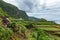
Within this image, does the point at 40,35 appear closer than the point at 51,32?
Yes

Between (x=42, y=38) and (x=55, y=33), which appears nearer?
(x=42, y=38)

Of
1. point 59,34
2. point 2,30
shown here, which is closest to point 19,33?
point 2,30

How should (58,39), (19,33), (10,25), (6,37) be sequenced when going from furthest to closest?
(58,39) → (19,33) → (10,25) → (6,37)

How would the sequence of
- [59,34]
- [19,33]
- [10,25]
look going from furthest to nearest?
[59,34], [19,33], [10,25]

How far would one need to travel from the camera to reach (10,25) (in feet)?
99.5

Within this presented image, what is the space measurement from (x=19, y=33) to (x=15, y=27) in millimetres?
1229

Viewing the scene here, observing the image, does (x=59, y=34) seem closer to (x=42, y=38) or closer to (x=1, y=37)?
(x=42, y=38)

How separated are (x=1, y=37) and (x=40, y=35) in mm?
16445

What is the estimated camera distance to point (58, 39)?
4250 centimetres

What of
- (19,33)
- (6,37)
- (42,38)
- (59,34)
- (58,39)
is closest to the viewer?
(6,37)

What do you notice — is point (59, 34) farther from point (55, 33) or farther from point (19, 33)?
point (19, 33)

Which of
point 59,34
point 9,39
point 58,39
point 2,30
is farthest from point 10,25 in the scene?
point 59,34

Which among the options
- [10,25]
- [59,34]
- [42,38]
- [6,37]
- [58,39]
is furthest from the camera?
[59,34]

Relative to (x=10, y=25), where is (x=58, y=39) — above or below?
below
